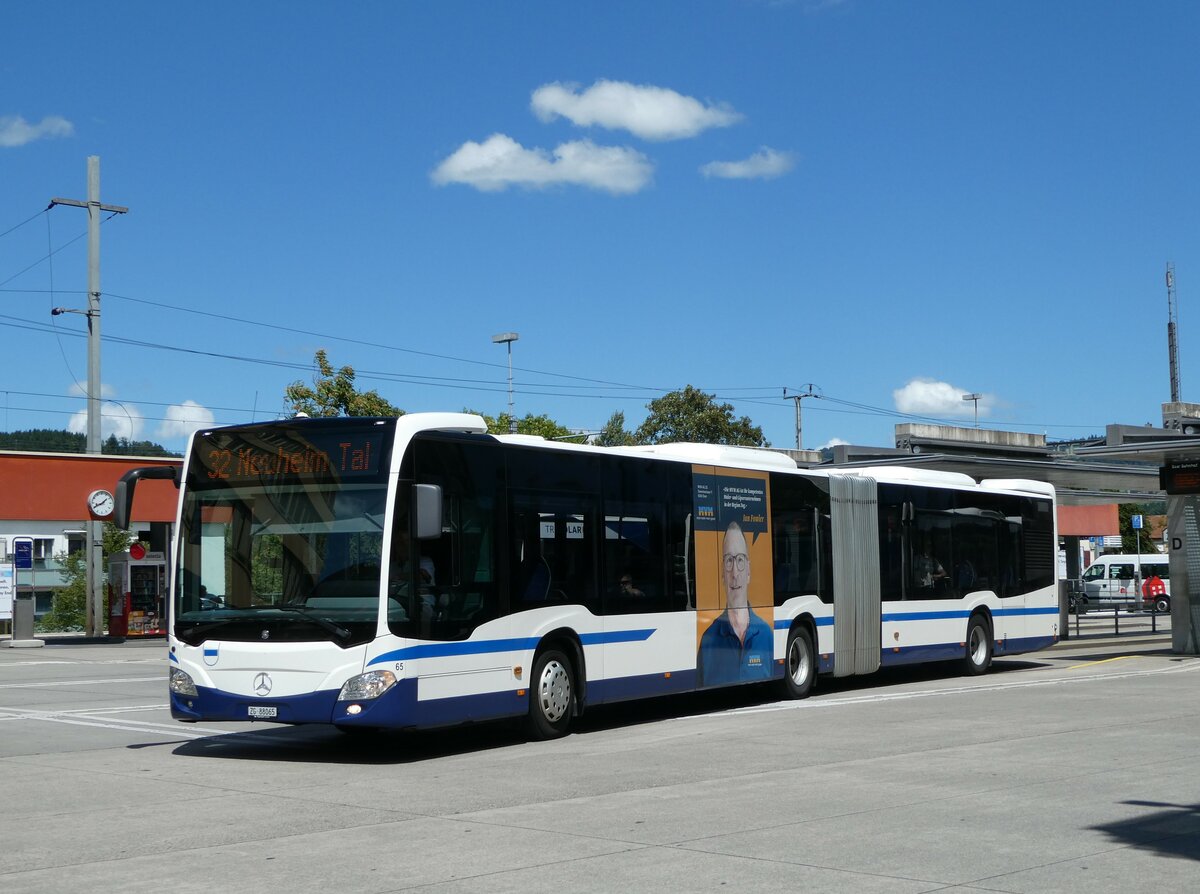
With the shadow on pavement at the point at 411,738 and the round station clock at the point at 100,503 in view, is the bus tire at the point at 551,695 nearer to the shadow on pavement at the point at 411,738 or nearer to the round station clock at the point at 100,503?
the shadow on pavement at the point at 411,738

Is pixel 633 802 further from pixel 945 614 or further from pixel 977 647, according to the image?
pixel 977 647

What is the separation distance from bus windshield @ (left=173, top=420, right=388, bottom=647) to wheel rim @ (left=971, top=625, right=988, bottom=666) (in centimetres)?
1383

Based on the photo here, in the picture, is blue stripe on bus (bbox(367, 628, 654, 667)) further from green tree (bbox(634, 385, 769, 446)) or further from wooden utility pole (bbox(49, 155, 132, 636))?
green tree (bbox(634, 385, 769, 446))

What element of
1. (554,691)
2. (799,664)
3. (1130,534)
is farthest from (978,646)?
(1130,534)

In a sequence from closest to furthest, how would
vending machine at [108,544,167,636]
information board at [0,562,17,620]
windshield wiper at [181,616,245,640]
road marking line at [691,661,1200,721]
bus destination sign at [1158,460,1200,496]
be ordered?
windshield wiper at [181,616,245,640] < road marking line at [691,661,1200,721] < bus destination sign at [1158,460,1200,496] < information board at [0,562,17,620] < vending machine at [108,544,167,636]

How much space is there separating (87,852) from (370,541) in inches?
180

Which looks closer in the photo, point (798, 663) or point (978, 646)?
point (798, 663)

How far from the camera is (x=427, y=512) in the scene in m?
12.5

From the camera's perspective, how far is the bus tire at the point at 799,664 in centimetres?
1920

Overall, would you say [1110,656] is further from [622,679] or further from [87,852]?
[87,852]

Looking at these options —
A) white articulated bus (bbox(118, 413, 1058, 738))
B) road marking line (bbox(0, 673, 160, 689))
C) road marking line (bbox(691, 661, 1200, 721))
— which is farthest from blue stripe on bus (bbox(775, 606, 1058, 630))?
road marking line (bbox(0, 673, 160, 689))

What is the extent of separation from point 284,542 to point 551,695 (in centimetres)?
330

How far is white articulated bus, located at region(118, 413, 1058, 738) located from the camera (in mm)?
12617

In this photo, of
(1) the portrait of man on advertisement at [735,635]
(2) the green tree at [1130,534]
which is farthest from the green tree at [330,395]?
(2) the green tree at [1130,534]
